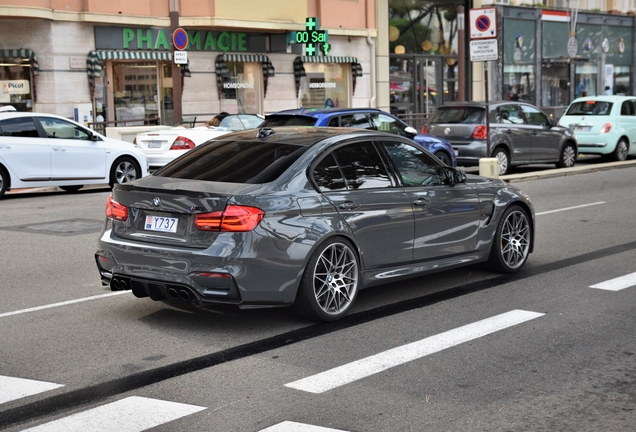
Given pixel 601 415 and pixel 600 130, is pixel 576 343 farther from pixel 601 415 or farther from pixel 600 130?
pixel 600 130

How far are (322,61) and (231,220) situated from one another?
2591 centimetres

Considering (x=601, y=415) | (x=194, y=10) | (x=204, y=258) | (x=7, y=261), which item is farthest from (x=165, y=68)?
(x=601, y=415)

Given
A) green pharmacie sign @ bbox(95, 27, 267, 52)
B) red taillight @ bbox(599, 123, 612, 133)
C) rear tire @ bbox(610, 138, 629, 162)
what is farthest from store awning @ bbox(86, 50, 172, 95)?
rear tire @ bbox(610, 138, 629, 162)

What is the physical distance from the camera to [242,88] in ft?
98.0

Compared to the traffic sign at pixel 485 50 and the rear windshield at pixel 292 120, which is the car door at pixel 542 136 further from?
the rear windshield at pixel 292 120

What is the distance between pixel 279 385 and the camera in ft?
18.3

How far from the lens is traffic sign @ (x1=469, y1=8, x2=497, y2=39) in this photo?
1914 centimetres

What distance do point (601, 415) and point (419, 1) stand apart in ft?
108

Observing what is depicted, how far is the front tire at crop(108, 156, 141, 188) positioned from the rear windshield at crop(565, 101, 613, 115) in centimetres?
1183

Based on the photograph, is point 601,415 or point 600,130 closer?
point 601,415

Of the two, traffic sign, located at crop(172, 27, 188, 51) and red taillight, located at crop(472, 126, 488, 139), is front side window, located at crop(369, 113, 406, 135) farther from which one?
traffic sign, located at crop(172, 27, 188, 51)

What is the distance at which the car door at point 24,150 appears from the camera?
53.2ft

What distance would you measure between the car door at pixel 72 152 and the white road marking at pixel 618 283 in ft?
36.1

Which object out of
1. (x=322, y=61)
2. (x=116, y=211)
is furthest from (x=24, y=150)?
(x=322, y=61)
